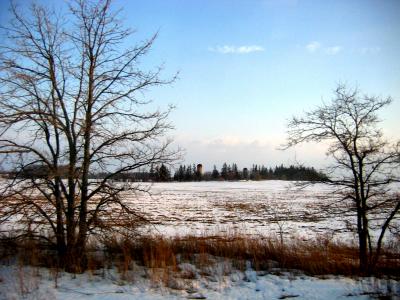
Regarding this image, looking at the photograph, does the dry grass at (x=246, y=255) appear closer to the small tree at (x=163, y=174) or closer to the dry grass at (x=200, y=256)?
the dry grass at (x=200, y=256)

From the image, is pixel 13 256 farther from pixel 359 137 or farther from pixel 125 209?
pixel 359 137

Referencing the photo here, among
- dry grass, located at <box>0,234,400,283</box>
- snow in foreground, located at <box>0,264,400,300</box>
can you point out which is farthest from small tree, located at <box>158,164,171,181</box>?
snow in foreground, located at <box>0,264,400,300</box>

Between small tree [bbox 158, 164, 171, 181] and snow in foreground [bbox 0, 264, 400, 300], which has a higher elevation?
small tree [bbox 158, 164, 171, 181]

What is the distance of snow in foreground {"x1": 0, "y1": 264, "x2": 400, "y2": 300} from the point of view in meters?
6.65

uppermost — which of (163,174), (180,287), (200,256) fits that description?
(163,174)

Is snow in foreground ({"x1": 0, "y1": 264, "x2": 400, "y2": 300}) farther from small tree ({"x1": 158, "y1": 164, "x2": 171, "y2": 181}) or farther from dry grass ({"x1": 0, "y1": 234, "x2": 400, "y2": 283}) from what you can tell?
small tree ({"x1": 158, "y1": 164, "x2": 171, "y2": 181})

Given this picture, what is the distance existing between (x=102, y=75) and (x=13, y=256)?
16.9ft

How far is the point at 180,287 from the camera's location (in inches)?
289

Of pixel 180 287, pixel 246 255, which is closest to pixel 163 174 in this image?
pixel 180 287

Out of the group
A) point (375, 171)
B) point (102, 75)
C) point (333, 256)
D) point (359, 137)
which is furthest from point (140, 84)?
point (333, 256)

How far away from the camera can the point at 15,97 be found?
7562mm

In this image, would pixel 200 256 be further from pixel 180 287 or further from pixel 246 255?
pixel 180 287

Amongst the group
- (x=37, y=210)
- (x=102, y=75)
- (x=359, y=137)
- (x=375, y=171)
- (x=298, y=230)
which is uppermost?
(x=102, y=75)

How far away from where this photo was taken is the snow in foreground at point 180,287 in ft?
21.8
